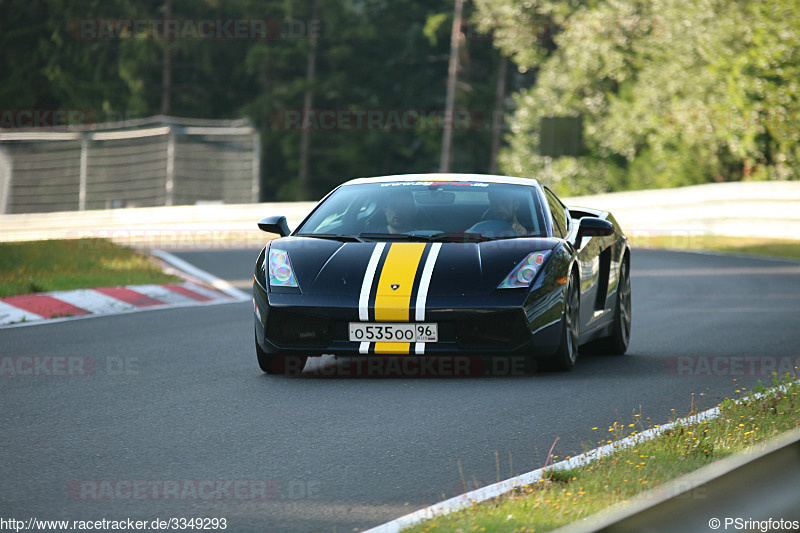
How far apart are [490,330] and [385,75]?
2216 inches

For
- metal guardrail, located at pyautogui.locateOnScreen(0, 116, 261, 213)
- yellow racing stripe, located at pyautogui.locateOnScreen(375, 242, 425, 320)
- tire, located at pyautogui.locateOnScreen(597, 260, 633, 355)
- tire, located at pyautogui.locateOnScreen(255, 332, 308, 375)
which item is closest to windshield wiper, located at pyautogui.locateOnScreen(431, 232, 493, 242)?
yellow racing stripe, located at pyautogui.locateOnScreen(375, 242, 425, 320)

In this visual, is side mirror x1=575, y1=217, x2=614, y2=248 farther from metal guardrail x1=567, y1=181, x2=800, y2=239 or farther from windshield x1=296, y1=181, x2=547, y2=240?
metal guardrail x1=567, y1=181, x2=800, y2=239

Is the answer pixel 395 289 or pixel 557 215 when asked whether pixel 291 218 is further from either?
pixel 395 289

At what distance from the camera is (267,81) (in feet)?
204

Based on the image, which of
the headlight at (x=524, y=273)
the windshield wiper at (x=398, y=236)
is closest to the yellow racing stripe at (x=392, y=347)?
the headlight at (x=524, y=273)

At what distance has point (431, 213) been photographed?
886cm

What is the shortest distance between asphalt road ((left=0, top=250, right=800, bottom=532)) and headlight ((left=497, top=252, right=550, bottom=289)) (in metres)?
0.61

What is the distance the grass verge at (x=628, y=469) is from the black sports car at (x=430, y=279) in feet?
4.60

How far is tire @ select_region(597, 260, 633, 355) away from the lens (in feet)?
31.9

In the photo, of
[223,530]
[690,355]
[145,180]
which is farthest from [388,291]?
A: [145,180]

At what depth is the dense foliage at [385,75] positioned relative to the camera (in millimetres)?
49000

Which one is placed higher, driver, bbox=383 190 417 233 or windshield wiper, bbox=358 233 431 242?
driver, bbox=383 190 417 233

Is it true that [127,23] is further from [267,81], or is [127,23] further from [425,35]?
[425,35]

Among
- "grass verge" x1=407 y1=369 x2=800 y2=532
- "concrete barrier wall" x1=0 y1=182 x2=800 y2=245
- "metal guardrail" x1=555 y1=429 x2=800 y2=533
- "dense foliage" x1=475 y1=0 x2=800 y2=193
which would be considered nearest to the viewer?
"metal guardrail" x1=555 y1=429 x2=800 y2=533
